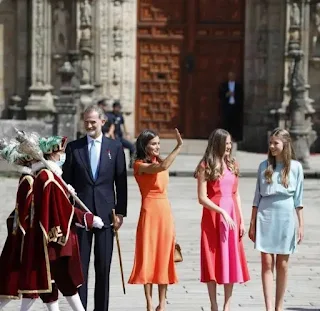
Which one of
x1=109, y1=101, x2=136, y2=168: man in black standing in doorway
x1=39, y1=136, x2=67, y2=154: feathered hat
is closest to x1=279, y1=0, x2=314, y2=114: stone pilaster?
x1=109, y1=101, x2=136, y2=168: man in black standing in doorway

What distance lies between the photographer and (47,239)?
1117 centimetres

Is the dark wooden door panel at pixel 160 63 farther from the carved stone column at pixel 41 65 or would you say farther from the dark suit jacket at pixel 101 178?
the dark suit jacket at pixel 101 178

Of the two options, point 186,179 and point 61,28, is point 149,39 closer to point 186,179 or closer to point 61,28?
point 61,28

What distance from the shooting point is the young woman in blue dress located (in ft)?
40.0

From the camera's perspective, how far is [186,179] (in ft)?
86.5

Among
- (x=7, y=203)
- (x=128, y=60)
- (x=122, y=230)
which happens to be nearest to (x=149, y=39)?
(x=128, y=60)

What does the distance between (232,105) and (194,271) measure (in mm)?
17232

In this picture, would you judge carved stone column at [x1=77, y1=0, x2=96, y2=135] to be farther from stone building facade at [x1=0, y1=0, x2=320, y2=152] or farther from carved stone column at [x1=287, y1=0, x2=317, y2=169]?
carved stone column at [x1=287, y1=0, x2=317, y2=169]

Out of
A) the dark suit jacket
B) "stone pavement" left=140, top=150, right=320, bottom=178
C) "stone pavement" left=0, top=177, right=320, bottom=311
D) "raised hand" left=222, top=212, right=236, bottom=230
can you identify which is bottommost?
"stone pavement" left=140, top=150, right=320, bottom=178

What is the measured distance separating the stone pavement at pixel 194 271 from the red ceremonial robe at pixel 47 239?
1.83 metres

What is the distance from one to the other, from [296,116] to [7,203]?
8597 millimetres

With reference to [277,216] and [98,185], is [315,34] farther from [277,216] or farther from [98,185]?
[98,185]

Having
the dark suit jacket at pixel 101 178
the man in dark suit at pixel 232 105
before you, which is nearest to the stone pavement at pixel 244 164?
the man in dark suit at pixel 232 105

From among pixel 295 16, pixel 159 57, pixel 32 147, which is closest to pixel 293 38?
pixel 295 16
